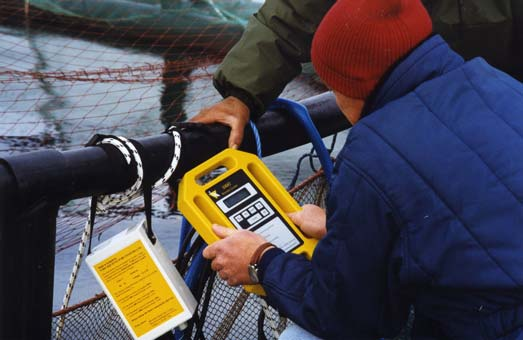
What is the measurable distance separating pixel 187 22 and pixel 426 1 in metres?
7.22

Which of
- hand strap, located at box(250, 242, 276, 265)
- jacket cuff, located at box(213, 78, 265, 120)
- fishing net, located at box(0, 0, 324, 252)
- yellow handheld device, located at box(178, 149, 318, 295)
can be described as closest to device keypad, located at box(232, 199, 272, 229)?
yellow handheld device, located at box(178, 149, 318, 295)

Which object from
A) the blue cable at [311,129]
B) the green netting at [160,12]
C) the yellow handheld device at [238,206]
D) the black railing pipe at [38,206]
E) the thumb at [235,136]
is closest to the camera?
the black railing pipe at [38,206]

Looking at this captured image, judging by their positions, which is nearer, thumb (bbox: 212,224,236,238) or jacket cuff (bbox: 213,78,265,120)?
thumb (bbox: 212,224,236,238)

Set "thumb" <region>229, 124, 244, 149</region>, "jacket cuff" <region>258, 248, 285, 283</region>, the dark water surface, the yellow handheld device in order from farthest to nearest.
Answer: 1. the dark water surface
2. "thumb" <region>229, 124, 244, 149</region>
3. the yellow handheld device
4. "jacket cuff" <region>258, 248, 285, 283</region>

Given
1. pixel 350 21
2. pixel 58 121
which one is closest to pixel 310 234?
pixel 350 21

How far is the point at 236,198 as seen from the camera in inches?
83.4

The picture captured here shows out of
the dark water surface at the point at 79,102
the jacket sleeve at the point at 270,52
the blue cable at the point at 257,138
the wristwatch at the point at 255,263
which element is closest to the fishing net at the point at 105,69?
the dark water surface at the point at 79,102

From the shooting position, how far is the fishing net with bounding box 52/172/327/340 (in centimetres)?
219

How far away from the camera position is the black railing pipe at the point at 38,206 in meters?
1.76

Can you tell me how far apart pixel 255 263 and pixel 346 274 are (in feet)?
0.86

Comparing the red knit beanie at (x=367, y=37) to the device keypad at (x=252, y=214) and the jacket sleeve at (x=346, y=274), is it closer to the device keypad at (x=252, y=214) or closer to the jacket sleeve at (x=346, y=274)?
the jacket sleeve at (x=346, y=274)

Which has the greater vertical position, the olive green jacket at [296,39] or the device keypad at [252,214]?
the olive green jacket at [296,39]

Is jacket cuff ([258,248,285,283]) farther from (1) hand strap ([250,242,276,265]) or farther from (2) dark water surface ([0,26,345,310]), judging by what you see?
(2) dark water surface ([0,26,345,310])

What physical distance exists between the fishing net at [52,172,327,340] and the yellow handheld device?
167mm
